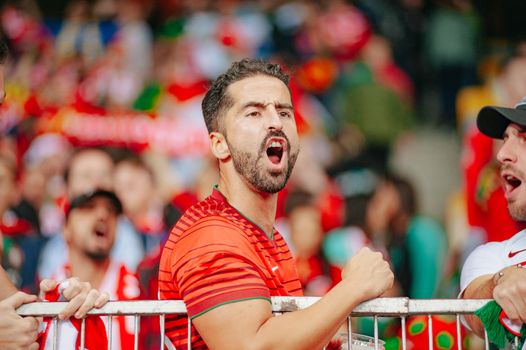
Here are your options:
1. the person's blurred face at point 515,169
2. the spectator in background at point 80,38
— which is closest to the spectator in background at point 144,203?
the spectator in background at point 80,38

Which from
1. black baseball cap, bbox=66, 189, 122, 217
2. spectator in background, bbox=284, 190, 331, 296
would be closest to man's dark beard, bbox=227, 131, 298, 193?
black baseball cap, bbox=66, 189, 122, 217

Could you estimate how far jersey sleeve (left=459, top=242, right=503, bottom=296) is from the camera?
123 inches

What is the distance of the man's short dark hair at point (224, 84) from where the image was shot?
317 cm

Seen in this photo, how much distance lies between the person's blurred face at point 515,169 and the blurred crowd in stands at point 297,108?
10.7 feet

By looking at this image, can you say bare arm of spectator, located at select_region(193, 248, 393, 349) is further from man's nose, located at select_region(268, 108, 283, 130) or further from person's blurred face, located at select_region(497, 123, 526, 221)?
person's blurred face, located at select_region(497, 123, 526, 221)

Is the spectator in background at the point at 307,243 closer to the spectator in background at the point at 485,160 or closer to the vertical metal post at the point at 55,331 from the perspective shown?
the spectator in background at the point at 485,160

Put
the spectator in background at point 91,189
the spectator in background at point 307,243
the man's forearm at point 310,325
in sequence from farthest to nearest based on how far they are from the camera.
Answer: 1. the spectator in background at point 307,243
2. the spectator in background at point 91,189
3. the man's forearm at point 310,325

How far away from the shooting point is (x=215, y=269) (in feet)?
8.38

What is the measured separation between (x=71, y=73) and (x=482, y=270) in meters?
5.68

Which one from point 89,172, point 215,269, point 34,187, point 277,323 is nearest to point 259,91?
point 215,269

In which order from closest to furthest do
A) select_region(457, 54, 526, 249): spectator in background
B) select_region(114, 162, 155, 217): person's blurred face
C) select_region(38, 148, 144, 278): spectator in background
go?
select_region(457, 54, 526, 249): spectator in background
select_region(38, 148, 144, 278): spectator in background
select_region(114, 162, 155, 217): person's blurred face

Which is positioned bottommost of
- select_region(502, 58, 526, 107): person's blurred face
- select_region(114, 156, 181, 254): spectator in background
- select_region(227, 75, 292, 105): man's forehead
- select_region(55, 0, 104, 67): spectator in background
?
select_region(227, 75, 292, 105): man's forehead

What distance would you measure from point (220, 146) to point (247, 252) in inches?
22.3

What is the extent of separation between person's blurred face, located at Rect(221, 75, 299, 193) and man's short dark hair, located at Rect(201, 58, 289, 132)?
0.10ft
